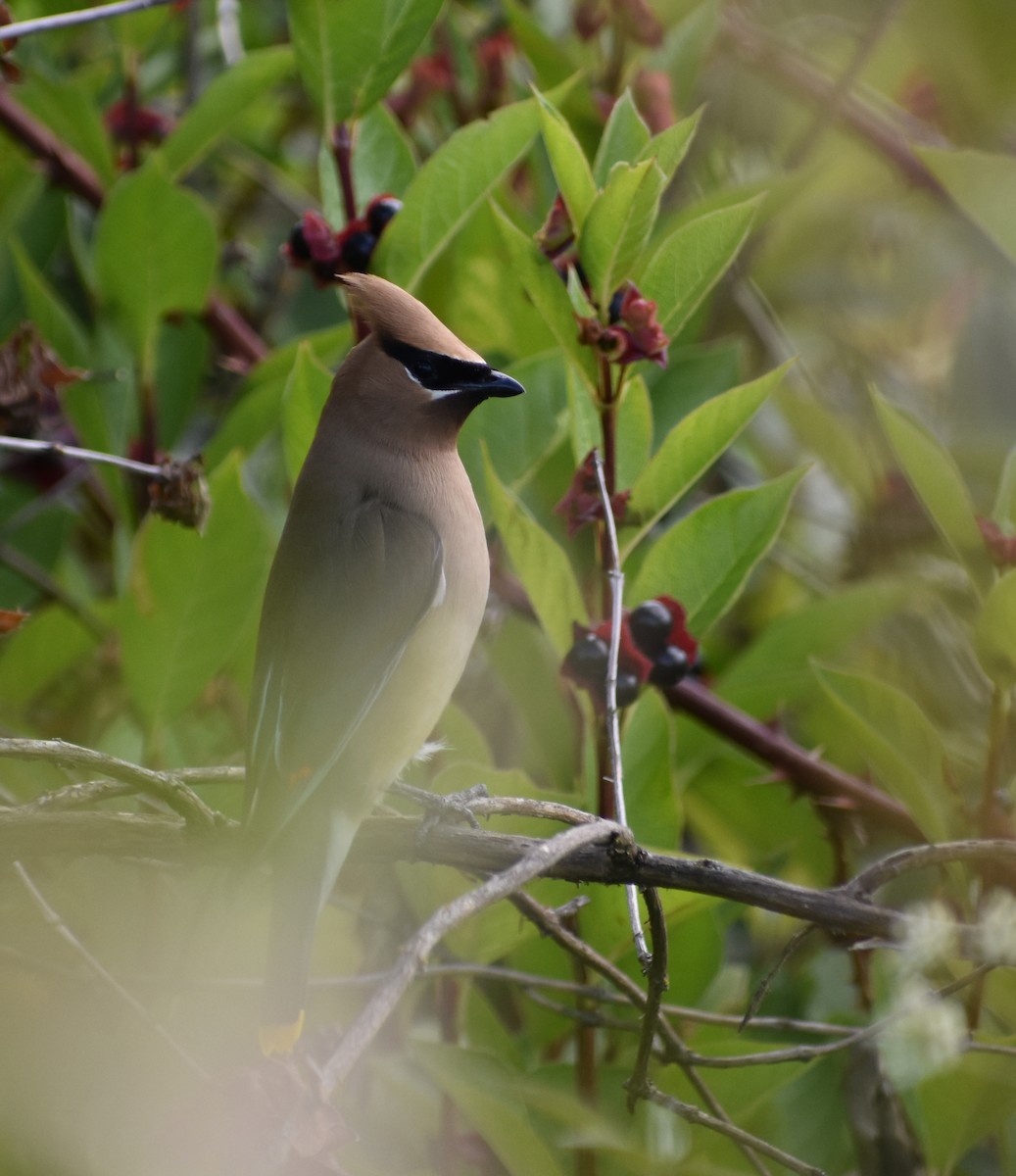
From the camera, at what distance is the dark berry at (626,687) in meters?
2.01

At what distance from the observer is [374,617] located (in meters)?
2.08

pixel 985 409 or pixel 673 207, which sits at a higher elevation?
pixel 673 207

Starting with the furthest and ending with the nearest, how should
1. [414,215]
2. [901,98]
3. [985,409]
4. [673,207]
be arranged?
[901,98], [985,409], [673,207], [414,215]

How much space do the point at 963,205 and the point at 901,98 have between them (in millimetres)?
1860

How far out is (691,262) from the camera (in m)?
1.87

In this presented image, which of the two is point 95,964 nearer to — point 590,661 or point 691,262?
point 590,661

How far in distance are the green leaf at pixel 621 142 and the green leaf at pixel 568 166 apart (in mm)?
105

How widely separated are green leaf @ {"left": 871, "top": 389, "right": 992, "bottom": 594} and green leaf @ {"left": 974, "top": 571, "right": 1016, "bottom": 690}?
0.07 m

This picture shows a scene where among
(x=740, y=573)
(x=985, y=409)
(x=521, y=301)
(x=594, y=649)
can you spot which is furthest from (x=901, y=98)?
(x=594, y=649)

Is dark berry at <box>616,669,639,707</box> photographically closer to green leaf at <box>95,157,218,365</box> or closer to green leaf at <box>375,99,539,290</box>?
green leaf at <box>375,99,539,290</box>

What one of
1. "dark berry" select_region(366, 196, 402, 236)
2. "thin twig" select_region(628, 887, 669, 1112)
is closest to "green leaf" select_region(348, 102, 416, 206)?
"dark berry" select_region(366, 196, 402, 236)

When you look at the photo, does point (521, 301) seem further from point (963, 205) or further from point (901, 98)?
point (901, 98)

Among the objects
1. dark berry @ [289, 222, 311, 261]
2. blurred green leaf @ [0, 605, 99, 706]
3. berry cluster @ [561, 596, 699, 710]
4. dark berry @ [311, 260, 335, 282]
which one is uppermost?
dark berry @ [289, 222, 311, 261]

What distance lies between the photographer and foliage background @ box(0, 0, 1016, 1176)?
1972 mm
